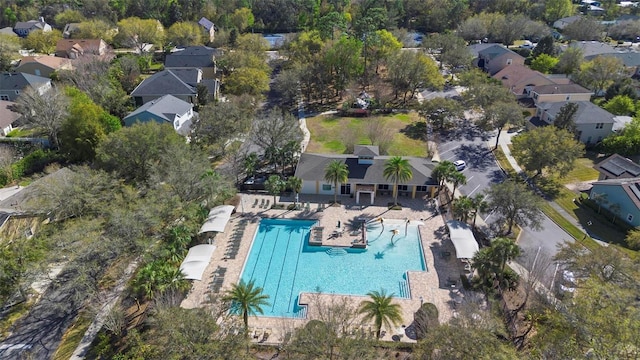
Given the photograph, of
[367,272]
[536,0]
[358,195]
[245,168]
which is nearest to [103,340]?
[367,272]

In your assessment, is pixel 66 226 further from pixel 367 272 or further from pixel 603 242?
pixel 603 242

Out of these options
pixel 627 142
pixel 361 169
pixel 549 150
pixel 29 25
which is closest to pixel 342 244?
pixel 361 169

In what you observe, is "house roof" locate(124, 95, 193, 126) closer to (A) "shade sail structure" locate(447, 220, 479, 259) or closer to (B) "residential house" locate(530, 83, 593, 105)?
(A) "shade sail structure" locate(447, 220, 479, 259)

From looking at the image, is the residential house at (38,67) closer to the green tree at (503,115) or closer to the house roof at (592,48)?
the green tree at (503,115)

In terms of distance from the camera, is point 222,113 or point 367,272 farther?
point 222,113

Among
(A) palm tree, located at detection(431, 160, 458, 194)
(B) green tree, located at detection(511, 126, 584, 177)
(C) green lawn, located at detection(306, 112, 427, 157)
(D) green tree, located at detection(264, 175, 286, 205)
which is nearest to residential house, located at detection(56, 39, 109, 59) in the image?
(C) green lawn, located at detection(306, 112, 427, 157)

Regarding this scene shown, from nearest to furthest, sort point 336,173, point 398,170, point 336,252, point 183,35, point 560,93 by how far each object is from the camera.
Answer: point 336,252 < point 398,170 < point 336,173 < point 560,93 < point 183,35

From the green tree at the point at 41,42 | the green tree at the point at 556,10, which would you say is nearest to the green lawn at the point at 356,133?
the green tree at the point at 41,42

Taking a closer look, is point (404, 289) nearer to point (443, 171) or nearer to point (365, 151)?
point (443, 171)
